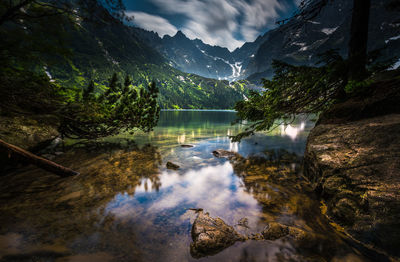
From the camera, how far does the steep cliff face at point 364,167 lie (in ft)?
10.6

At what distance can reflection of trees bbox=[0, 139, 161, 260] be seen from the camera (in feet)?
12.0

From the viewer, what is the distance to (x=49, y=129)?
9.12m

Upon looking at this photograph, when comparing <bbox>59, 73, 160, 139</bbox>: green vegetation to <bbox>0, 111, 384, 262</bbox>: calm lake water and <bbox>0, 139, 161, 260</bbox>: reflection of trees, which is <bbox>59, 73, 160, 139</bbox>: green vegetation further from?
<bbox>0, 111, 384, 262</bbox>: calm lake water

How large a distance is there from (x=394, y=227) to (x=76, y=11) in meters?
8.88

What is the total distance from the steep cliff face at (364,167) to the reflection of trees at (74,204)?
494 centimetres

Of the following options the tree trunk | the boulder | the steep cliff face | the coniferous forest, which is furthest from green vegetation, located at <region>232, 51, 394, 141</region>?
the boulder

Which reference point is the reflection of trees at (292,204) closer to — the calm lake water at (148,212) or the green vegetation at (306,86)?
the calm lake water at (148,212)

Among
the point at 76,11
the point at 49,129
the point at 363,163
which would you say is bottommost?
the point at 363,163

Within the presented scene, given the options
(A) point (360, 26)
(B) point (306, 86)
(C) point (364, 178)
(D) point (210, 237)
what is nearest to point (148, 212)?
(D) point (210, 237)

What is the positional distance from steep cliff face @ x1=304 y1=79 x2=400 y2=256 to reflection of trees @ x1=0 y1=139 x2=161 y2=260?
16.2ft

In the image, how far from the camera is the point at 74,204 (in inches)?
199

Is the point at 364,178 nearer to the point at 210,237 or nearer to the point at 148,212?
the point at 210,237

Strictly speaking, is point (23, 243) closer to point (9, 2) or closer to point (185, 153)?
point (9, 2)

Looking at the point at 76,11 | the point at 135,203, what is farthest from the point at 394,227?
the point at 76,11
